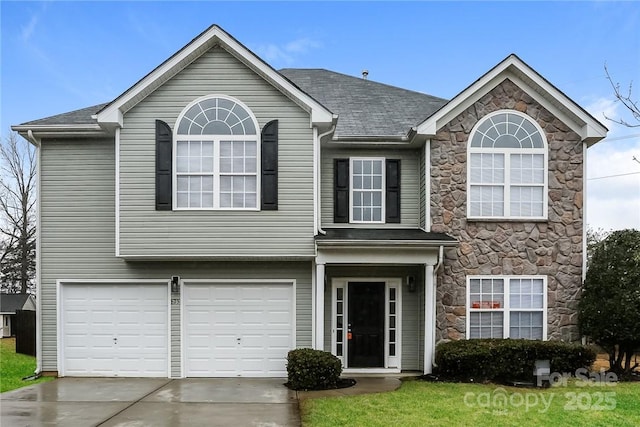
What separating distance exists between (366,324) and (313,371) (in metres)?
2.47

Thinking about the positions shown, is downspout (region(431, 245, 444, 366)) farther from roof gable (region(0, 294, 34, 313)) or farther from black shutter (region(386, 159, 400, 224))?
roof gable (region(0, 294, 34, 313))

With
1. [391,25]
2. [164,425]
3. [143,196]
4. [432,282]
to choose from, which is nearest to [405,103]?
[391,25]

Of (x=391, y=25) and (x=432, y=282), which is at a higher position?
(x=391, y=25)

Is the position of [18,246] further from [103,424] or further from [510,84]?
[510,84]

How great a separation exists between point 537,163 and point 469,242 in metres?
2.33

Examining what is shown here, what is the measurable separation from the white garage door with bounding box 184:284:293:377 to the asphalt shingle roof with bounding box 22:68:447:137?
409 centimetres

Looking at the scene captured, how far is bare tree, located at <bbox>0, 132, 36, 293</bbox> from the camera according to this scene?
28.4 meters

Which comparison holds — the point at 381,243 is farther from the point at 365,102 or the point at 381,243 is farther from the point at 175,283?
the point at 365,102

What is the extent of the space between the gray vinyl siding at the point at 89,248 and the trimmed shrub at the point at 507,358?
3144 mm

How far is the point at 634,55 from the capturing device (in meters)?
7.76

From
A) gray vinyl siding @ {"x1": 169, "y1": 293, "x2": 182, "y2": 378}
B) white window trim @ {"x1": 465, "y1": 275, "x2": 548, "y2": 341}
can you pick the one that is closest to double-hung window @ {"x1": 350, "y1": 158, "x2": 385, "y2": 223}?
white window trim @ {"x1": 465, "y1": 275, "x2": 548, "y2": 341}

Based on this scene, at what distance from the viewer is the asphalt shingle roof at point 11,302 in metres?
24.9

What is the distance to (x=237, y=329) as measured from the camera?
1143 cm

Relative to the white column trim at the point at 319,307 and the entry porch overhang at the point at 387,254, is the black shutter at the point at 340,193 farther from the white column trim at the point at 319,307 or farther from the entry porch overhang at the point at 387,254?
the white column trim at the point at 319,307
